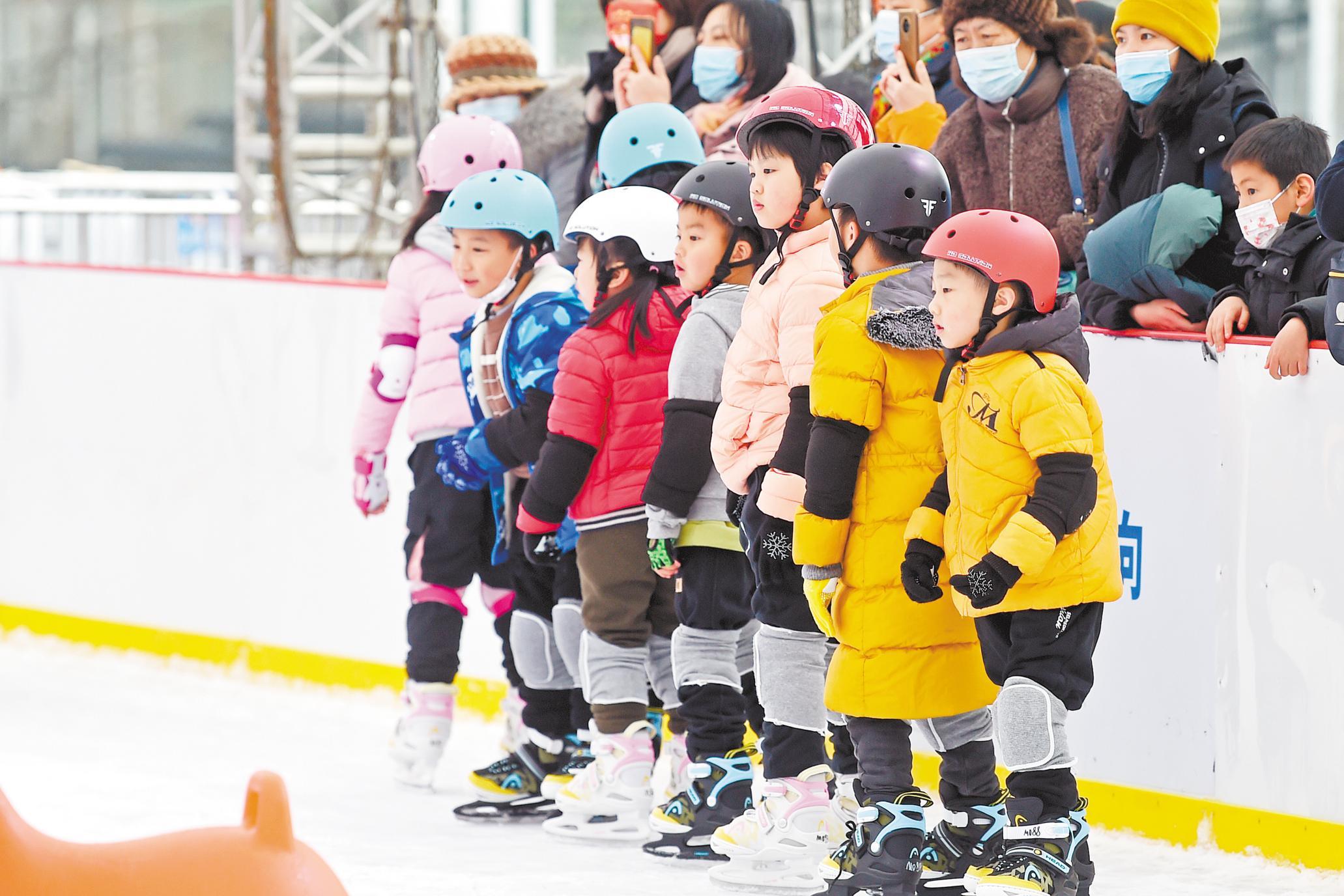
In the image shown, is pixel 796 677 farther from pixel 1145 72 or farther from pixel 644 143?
pixel 1145 72

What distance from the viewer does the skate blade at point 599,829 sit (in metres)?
4.29

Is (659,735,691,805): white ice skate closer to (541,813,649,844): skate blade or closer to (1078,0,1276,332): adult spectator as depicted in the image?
(541,813,649,844): skate blade

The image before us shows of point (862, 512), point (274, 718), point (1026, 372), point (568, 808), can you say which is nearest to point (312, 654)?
point (274, 718)

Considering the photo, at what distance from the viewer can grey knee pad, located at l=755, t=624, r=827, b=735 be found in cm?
380

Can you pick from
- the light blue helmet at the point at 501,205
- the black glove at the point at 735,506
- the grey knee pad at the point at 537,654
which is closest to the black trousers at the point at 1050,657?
the black glove at the point at 735,506

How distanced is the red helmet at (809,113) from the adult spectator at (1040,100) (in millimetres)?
966

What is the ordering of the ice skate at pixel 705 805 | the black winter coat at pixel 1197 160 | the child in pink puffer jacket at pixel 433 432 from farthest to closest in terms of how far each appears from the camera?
the child in pink puffer jacket at pixel 433 432, the black winter coat at pixel 1197 160, the ice skate at pixel 705 805

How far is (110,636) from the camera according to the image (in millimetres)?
6559

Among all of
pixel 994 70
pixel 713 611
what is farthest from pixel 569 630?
pixel 994 70

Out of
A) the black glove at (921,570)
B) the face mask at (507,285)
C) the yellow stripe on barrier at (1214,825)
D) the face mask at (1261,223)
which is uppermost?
the face mask at (1261,223)

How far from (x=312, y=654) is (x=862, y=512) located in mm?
2987

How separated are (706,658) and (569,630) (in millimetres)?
493

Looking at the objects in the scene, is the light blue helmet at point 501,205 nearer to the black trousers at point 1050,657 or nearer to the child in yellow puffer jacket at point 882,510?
the child in yellow puffer jacket at point 882,510

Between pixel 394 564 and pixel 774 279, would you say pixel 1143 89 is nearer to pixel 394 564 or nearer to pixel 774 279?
pixel 774 279
